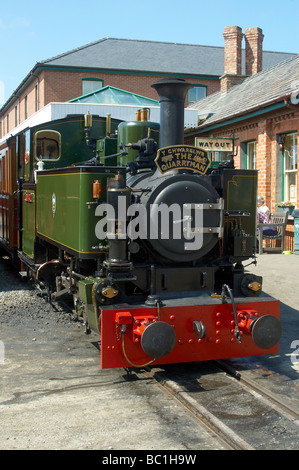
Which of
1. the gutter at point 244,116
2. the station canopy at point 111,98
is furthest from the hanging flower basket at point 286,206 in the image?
the station canopy at point 111,98

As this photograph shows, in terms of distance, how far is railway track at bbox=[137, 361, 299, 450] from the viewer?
3.71 meters

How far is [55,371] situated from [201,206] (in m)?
2.09

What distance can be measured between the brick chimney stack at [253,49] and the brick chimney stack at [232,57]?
57 centimetres

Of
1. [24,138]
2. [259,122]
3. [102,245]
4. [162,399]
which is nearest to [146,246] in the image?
[102,245]

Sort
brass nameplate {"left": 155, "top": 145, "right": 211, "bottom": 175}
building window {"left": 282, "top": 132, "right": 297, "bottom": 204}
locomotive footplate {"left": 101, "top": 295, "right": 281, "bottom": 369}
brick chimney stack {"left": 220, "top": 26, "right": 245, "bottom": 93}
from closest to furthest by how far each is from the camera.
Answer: locomotive footplate {"left": 101, "top": 295, "right": 281, "bottom": 369} < brass nameplate {"left": 155, "top": 145, "right": 211, "bottom": 175} < building window {"left": 282, "top": 132, "right": 297, "bottom": 204} < brick chimney stack {"left": 220, "top": 26, "right": 245, "bottom": 93}

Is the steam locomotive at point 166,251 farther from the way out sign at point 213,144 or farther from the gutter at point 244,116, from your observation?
the gutter at point 244,116

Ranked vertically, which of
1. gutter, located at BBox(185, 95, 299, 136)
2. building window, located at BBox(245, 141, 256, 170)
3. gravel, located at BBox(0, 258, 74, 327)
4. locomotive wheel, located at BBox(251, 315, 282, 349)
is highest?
gutter, located at BBox(185, 95, 299, 136)

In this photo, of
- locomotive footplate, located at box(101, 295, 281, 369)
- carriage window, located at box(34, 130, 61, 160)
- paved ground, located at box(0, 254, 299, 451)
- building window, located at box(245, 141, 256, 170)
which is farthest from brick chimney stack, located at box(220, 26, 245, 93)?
locomotive footplate, located at box(101, 295, 281, 369)

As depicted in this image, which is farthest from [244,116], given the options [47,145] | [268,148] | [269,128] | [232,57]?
[47,145]

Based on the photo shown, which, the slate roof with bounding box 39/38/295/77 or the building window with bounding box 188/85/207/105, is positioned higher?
the slate roof with bounding box 39/38/295/77

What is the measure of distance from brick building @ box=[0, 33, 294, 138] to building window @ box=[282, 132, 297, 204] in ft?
63.5

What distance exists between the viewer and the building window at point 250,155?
14.1 m

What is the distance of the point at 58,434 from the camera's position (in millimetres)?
3754

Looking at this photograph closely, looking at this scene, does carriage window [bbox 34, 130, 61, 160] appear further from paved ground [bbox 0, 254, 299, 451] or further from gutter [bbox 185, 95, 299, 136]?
gutter [bbox 185, 95, 299, 136]
